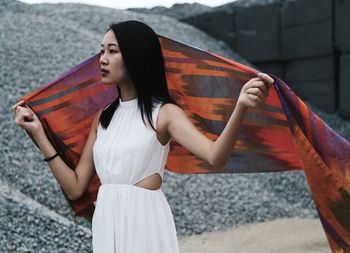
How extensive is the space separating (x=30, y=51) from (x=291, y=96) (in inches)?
326

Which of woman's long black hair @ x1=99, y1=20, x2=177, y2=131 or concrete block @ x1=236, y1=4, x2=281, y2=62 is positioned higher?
woman's long black hair @ x1=99, y1=20, x2=177, y2=131

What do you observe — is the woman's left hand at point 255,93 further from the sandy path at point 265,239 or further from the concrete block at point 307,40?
the concrete block at point 307,40

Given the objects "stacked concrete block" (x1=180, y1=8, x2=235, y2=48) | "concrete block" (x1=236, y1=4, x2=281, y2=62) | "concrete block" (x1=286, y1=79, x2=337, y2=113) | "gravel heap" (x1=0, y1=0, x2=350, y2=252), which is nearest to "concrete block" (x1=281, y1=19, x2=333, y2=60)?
"concrete block" (x1=236, y1=4, x2=281, y2=62)

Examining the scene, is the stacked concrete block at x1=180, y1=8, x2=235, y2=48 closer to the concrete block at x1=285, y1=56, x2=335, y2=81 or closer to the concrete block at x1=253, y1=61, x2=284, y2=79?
the concrete block at x1=253, y1=61, x2=284, y2=79

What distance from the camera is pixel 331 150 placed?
266 centimetres

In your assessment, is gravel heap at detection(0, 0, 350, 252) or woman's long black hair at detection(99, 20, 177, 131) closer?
woman's long black hair at detection(99, 20, 177, 131)

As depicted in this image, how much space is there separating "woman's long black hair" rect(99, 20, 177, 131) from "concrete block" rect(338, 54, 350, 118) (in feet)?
29.5

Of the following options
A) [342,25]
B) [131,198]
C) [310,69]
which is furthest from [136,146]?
[310,69]

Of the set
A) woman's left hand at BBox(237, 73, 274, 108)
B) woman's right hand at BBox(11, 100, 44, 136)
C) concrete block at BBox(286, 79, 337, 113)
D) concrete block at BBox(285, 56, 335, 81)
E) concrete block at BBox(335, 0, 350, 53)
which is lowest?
concrete block at BBox(286, 79, 337, 113)

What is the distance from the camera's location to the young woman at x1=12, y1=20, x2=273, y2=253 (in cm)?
257

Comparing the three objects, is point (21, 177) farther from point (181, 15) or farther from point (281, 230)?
point (181, 15)

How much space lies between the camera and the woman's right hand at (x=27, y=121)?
9.50 ft

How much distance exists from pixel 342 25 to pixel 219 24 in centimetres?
298

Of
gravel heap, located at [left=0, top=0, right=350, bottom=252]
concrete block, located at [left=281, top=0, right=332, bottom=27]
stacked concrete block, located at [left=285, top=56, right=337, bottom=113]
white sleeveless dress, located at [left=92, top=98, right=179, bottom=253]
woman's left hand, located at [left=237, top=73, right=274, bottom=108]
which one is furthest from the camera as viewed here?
stacked concrete block, located at [left=285, top=56, right=337, bottom=113]
